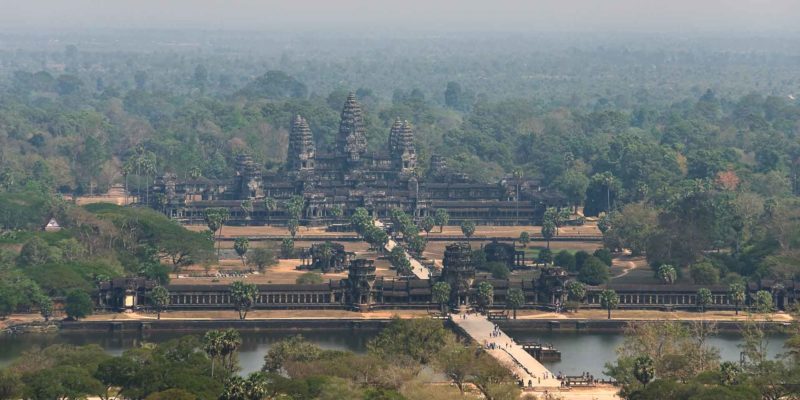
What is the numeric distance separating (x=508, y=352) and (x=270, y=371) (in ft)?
53.8

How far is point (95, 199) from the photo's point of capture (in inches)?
6944

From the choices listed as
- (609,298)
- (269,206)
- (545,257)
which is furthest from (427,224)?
(609,298)

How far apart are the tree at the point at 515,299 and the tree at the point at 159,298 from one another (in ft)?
63.3

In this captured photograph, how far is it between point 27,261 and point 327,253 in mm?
19771

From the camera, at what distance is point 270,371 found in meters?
92.7

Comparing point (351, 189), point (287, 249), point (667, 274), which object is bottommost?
point (351, 189)

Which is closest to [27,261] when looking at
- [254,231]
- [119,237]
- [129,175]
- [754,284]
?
[119,237]

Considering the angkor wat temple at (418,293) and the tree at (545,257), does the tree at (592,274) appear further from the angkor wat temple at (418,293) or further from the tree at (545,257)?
the tree at (545,257)

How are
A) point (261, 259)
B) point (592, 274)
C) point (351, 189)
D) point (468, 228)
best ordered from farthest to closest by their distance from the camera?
point (351, 189) → point (468, 228) → point (261, 259) → point (592, 274)

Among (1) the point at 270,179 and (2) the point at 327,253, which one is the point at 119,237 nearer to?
(2) the point at 327,253

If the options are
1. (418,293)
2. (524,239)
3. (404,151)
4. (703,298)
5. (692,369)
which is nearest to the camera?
(692,369)

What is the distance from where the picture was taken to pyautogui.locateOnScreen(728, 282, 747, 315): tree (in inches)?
4675

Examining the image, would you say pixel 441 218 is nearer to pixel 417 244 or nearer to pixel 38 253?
pixel 417 244

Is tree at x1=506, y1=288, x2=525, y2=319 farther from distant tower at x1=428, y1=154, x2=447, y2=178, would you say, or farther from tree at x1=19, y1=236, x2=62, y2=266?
distant tower at x1=428, y1=154, x2=447, y2=178
